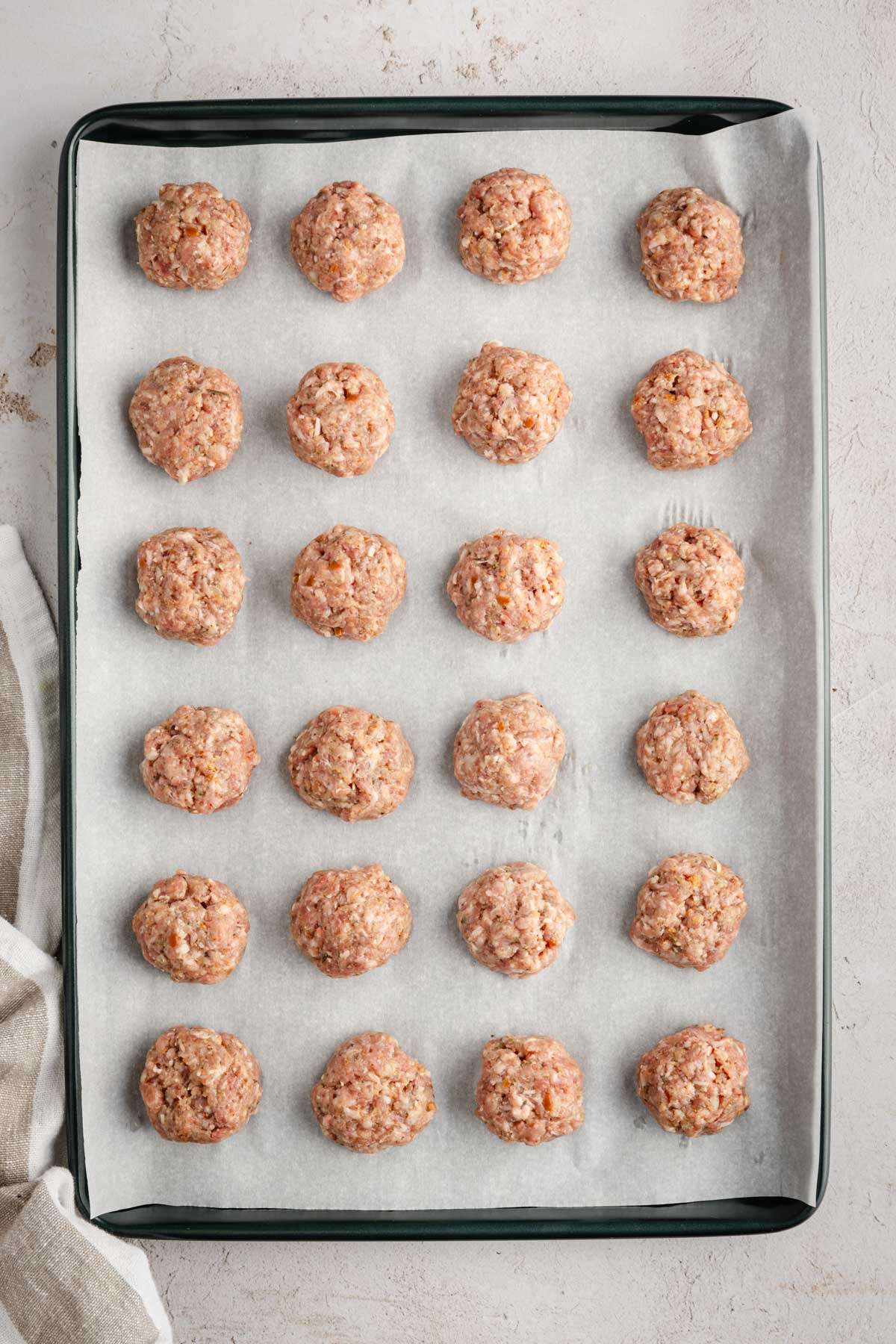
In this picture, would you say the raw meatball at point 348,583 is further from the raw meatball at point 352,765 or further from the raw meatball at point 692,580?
the raw meatball at point 692,580

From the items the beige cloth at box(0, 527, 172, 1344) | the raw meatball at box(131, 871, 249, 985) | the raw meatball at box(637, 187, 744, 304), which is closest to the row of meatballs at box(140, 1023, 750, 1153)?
the raw meatball at box(131, 871, 249, 985)

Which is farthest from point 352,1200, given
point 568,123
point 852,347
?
point 568,123

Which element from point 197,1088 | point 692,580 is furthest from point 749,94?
point 197,1088

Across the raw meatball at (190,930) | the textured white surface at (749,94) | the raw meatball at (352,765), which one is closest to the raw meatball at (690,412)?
the textured white surface at (749,94)

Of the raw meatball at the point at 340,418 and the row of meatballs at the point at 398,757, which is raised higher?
the raw meatball at the point at 340,418

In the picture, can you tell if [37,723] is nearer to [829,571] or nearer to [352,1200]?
[352,1200]
